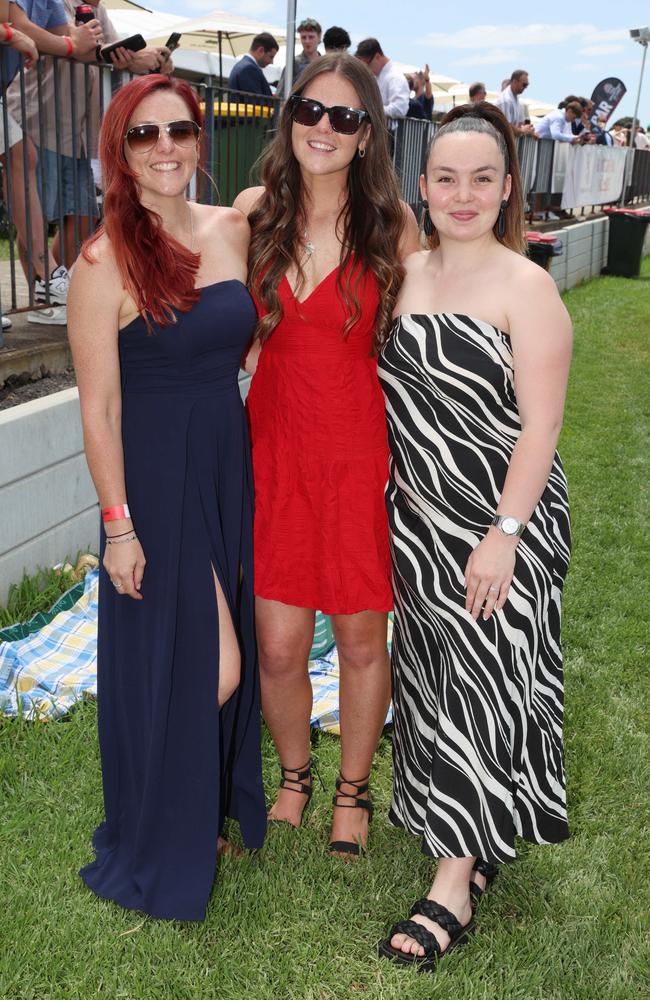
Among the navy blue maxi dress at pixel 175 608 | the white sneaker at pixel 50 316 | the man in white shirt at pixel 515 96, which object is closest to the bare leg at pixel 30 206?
the white sneaker at pixel 50 316

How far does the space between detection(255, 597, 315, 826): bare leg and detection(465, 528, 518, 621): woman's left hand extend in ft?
2.05

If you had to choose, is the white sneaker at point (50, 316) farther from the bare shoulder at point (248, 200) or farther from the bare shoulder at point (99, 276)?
the bare shoulder at point (99, 276)

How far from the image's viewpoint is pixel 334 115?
2701 mm

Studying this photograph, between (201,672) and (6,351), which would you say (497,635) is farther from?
(6,351)

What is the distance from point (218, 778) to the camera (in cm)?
278

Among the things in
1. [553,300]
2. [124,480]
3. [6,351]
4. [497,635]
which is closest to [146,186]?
[124,480]

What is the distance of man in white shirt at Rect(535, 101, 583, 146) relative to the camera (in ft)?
61.5

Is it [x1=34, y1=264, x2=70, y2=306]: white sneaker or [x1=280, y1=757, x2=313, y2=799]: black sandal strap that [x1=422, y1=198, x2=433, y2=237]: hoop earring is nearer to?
[x1=280, y1=757, x2=313, y2=799]: black sandal strap

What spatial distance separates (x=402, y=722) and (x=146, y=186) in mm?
1695

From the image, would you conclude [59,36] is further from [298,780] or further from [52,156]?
[298,780]

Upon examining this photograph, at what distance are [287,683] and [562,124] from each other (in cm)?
1842

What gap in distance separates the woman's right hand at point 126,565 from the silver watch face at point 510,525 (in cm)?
95

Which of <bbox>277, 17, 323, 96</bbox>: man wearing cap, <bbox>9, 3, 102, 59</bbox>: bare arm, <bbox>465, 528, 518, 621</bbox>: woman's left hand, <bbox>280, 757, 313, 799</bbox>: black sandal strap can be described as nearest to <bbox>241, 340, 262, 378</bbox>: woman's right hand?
<bbox>465, 528, 518, 621</bbox>: woman's left hand

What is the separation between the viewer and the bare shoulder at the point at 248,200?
2.97 meters
